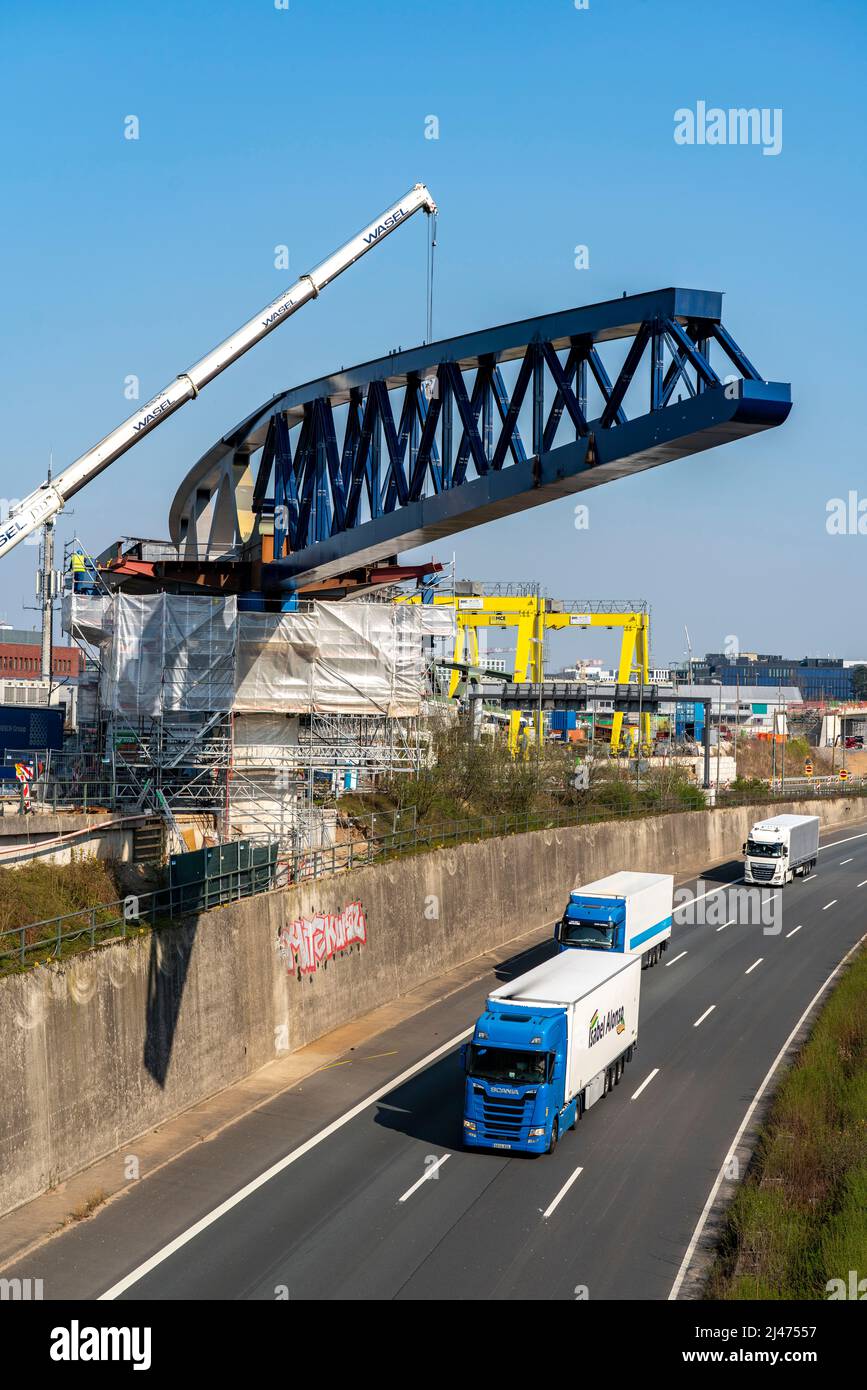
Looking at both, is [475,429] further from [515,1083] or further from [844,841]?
[844,841]

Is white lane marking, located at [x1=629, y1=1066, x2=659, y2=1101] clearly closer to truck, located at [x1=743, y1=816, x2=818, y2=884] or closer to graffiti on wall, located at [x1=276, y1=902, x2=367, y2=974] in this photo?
graffiti on wall, located at [x1=276, y1=902, x2=367, y2=974]

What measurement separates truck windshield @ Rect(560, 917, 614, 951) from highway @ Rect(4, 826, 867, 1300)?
303 centimetres

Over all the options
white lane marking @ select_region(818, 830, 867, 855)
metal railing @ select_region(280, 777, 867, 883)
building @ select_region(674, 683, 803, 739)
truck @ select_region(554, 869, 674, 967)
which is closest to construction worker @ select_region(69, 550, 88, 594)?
metal railing @ select_region(280, 777, 867, 883)

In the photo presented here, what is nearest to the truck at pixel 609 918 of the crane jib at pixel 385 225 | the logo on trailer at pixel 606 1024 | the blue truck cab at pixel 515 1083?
the logo on trailer at pixel 606 1024

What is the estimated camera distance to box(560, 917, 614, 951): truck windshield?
35.3 meters

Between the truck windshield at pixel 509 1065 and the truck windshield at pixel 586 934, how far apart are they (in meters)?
12.9

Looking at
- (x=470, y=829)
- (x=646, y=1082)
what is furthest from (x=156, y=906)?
(x=470, y=829)

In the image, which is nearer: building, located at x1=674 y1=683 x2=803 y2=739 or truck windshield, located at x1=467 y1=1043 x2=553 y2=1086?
truck windshield, located at x1=467 y1=1043 x2=553 y2=1086

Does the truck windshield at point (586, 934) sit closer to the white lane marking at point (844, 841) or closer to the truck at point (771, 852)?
the truck at point (771, 852)

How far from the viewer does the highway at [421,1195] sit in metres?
17.7
